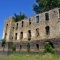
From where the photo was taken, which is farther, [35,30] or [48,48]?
[35,30]

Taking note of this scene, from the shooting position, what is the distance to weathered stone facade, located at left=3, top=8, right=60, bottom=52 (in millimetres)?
29202

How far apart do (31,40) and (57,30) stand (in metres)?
7.41

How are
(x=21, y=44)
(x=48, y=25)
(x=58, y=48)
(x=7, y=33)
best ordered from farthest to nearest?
(x=7, y=33) < (x=21, y=44) < (x=48, y=25) < (x=58, y=48)

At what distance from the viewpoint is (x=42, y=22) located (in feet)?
105

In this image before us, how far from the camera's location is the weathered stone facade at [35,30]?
95.8 ft

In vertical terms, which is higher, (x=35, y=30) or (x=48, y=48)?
(x=35, y=30)

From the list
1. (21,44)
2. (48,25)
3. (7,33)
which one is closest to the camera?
(48,25)

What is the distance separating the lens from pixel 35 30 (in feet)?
111

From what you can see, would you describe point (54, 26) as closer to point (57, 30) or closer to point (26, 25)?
point (57, 30)

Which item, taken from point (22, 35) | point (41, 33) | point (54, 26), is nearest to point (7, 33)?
point (22, 35)

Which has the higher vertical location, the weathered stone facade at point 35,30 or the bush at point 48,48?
the weathered stone facade at point 35,30

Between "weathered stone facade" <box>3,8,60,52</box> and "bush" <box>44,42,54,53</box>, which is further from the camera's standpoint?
"weathered stone facade" <box>3,8,60,52</box>

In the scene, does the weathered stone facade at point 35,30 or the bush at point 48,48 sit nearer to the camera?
the bush at point 48,48

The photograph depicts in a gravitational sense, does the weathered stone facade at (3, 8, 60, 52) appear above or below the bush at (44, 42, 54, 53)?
above
